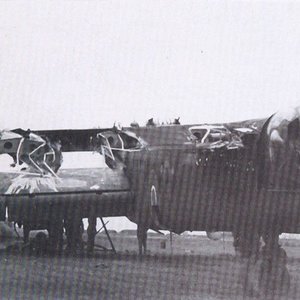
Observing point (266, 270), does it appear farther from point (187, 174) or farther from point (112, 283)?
point (112, 283)

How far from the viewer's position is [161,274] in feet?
49.2

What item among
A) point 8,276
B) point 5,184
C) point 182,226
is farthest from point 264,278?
point 5,184

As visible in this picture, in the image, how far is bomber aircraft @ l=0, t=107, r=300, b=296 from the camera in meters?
10.9

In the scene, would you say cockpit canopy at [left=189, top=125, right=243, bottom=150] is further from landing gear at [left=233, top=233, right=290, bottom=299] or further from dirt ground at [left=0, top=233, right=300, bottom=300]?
dirt ground at [left=0, top=233, right=300, bottom=300]

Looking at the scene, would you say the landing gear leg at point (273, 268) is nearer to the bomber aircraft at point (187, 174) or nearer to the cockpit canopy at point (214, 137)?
the bomber aircraft at point (187, 174)

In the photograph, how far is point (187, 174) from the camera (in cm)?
1219

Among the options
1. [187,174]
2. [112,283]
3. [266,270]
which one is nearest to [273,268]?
[266,270]

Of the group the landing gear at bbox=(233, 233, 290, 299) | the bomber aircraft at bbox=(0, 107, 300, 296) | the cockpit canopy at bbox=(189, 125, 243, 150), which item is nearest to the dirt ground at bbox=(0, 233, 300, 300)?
the landing gear at bbox=(233, 233, 290, 299)

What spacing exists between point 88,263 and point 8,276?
5.54m

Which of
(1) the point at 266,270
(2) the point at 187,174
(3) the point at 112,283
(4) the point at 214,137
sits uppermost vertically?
(4) the point at 214,137

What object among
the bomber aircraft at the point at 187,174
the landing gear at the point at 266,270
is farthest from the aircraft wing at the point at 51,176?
the landing gear at the point at 266,270

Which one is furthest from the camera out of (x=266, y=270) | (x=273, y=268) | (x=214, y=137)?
(x=214, y=137)

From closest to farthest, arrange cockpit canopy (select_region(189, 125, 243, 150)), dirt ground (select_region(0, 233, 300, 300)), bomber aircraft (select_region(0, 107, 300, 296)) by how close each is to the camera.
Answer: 1. dirt ground (select_region(0, 233, 300, 300))
2. bomber aircraft (select_region(0, 107, 300, 296))
3. cockpit canopy (select_region(189, 125, 243, 150))

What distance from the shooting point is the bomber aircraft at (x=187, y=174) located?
1088cm
